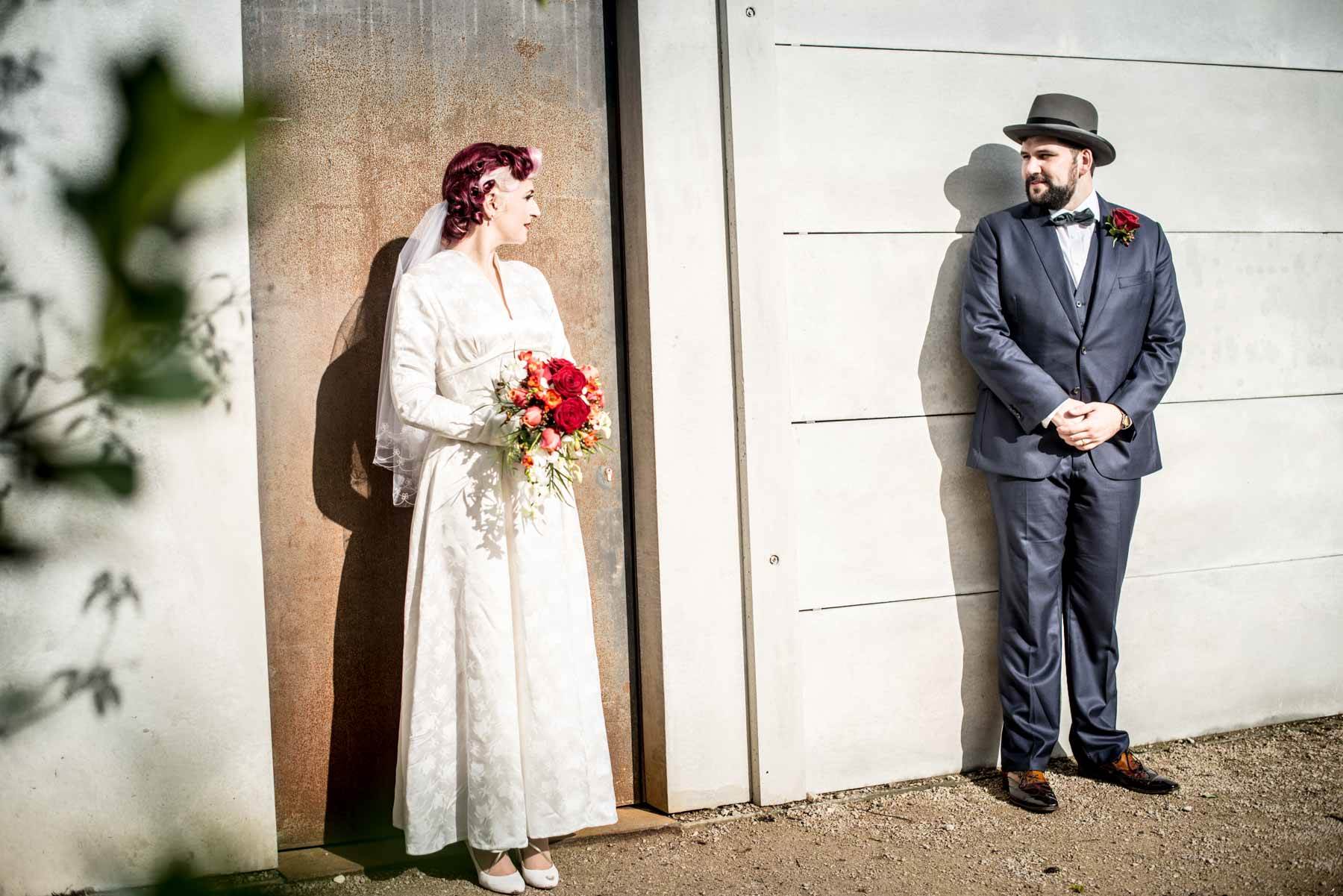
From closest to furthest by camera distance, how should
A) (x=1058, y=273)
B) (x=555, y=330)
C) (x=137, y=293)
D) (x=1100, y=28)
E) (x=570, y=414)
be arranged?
(x=137, y=293) → (x=570, y=414) → (x=555, y=330) → (x=1058, y=273) → (x=1100, y=28)

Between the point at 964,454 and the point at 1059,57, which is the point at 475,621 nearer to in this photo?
the point at 964,454

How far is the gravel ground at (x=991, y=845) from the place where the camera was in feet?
9.75

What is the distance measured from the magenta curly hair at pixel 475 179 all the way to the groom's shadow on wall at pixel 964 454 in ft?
4.92

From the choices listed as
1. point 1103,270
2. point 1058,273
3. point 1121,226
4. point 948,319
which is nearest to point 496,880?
point 948,319

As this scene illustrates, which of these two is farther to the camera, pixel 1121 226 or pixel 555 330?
pixel 1121 226

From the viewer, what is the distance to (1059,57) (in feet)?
12.6

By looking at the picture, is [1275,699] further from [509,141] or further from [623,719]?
[509,141]

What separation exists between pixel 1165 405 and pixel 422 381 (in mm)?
2591

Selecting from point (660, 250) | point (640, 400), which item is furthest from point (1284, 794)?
point (660, 250)

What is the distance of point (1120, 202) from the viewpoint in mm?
3895

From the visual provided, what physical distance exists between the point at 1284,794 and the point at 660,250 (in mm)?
2561

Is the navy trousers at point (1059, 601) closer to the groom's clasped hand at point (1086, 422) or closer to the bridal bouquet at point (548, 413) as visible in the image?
the groom's clasped hand at point (1086, 422)

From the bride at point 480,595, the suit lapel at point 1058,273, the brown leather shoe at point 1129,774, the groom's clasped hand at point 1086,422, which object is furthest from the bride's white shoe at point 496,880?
the suit lapel at point 1058,273

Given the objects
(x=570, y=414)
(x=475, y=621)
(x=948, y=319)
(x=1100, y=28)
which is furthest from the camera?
(x=1100, y=28)
